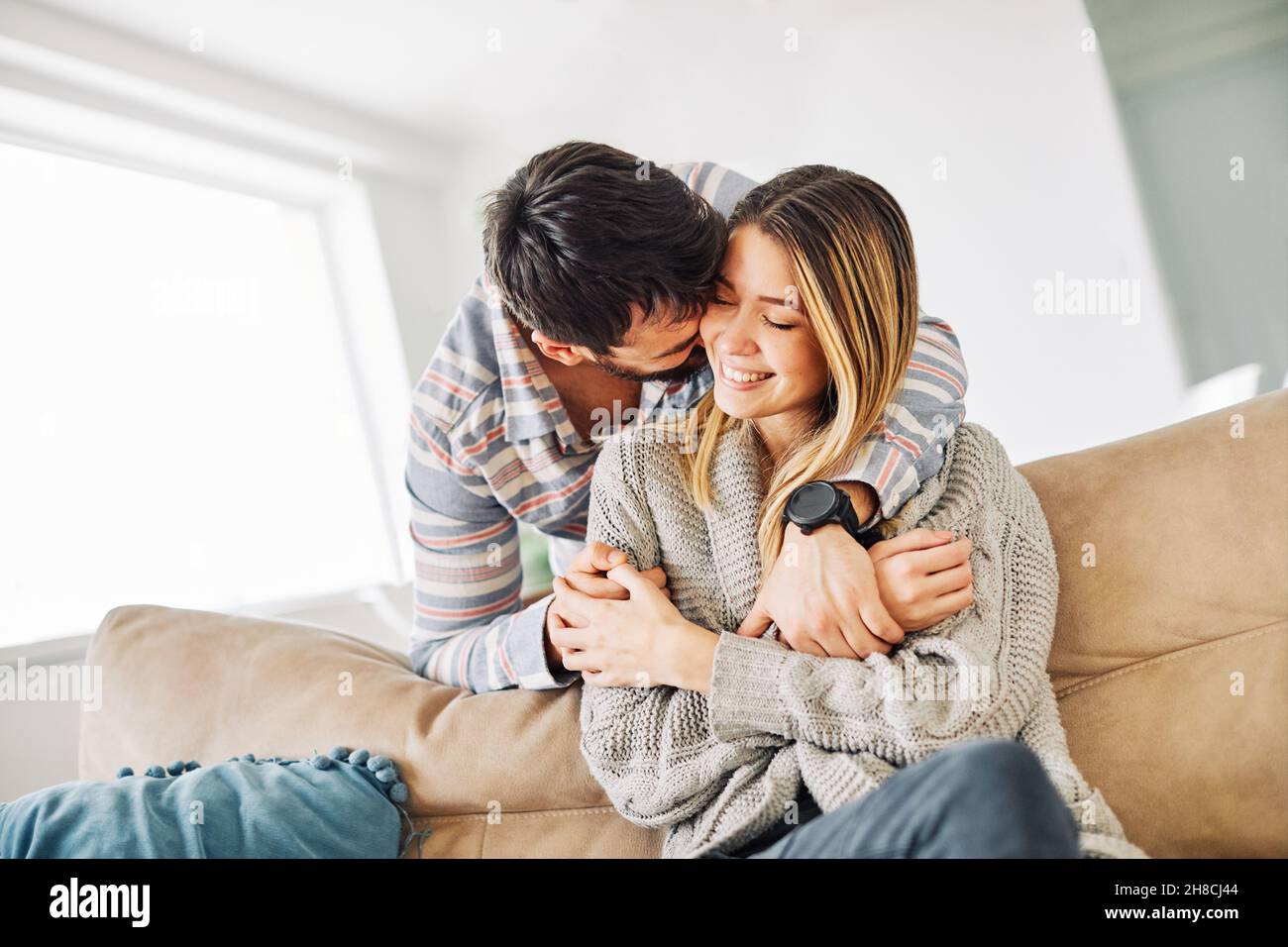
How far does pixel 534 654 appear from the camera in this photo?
1.34 metres

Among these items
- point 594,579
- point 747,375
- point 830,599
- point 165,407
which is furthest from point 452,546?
point 165,407

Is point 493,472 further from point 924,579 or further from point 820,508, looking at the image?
point 924,579

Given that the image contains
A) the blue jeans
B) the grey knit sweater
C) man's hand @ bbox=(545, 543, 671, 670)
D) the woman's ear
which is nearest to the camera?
the blue jeans

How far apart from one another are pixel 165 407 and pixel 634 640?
2.33 m

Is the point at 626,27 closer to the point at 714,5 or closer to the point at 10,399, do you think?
the point at 714,5

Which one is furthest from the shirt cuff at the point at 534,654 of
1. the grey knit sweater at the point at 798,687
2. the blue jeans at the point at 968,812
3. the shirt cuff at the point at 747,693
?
the blue jeans at the point at 968,812

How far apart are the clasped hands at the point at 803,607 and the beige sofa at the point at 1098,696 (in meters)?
0.21

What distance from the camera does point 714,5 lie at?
326 cm

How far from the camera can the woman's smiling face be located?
119cm

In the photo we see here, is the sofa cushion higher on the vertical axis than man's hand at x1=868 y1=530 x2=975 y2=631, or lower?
Answer: lower

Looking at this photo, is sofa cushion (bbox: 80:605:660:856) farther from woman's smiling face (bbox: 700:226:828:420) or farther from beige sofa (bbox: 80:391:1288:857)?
woman's smiling face (bbox: 700:226:828:420)

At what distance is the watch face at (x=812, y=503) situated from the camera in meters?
1.12

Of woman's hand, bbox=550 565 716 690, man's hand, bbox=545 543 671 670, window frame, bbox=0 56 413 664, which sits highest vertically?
window frame, bbox=0 56 413 664

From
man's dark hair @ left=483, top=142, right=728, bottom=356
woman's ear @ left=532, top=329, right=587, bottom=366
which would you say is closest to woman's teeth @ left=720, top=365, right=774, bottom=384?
man's dark hair @ left=483, top=142, right=728, bottom=356
